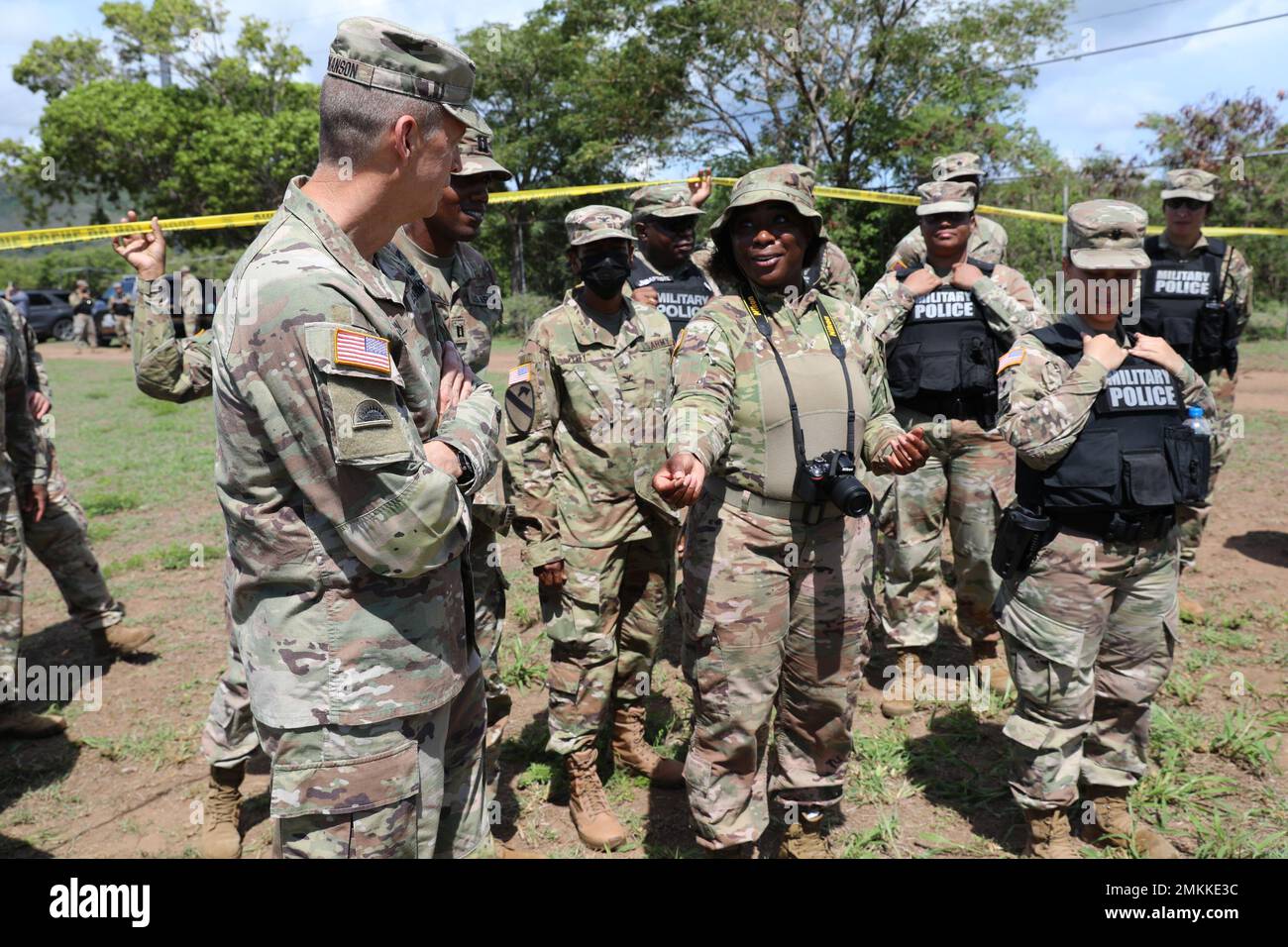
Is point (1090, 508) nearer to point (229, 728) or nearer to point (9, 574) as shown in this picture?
point (229, 728)

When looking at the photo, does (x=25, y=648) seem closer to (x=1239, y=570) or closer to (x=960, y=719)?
(x=960, y=719)

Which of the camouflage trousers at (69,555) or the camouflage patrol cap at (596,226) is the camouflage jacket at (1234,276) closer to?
the camouflage patrol cap at (596,226)

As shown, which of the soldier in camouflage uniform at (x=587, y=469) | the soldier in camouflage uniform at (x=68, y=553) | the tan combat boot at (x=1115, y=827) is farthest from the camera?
the soldier in camouflage uniform at (x=68, y=553)

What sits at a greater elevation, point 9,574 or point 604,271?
point 604,271

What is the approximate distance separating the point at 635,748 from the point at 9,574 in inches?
120

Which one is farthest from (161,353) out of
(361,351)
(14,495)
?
(361,351)

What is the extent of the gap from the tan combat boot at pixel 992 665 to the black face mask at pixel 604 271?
2.90 meters

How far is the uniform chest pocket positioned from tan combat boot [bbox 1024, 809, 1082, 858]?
9.01 ft

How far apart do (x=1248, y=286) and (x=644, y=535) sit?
4968 millimetres

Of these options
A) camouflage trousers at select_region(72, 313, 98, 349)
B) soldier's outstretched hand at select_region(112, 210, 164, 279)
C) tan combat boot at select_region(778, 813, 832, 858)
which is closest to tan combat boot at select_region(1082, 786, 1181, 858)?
tan combat boot at select_region(778, 813, 832, 858)

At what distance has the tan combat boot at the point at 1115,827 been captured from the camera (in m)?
3.31

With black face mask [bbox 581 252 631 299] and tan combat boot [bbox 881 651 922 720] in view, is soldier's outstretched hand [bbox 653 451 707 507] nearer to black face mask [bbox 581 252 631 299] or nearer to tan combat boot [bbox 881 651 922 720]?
black face mask [bbox 581 252 631 299]

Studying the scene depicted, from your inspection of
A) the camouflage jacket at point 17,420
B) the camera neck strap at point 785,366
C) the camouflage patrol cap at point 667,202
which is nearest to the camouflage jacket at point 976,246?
the camouflage patrol cap at point 667,202

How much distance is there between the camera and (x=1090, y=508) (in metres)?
3.03
